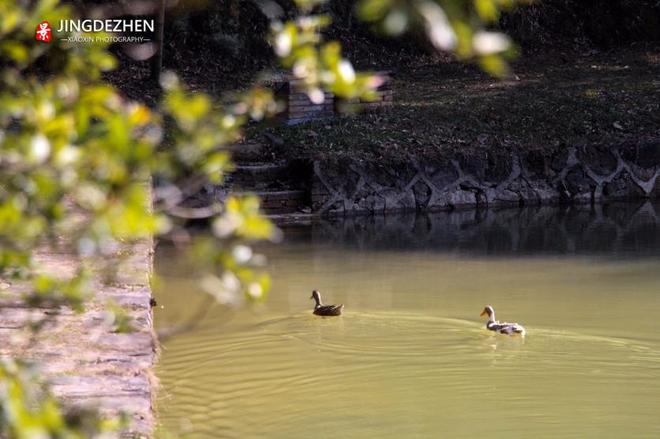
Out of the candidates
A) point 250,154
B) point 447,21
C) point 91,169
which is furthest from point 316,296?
point 447,21

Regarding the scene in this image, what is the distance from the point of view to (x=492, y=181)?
708 inches

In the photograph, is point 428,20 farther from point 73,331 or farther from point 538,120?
point 538,120

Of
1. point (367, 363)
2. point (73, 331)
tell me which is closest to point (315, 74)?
point (73, 331)

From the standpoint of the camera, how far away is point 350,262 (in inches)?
530

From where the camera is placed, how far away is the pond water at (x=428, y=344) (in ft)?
24.7

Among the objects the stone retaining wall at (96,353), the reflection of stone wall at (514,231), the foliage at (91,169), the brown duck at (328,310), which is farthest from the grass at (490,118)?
the foliage at (91,169)

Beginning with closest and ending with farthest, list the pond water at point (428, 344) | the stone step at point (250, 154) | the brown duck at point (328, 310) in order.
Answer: the pond water at point (428, 344), the brown duck at point (328, 310), the stone step at point (250, 154)

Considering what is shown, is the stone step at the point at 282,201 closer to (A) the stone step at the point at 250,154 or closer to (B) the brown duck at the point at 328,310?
(A) the stone step at the point at 250,154

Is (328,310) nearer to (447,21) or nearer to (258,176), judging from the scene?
(258,176)

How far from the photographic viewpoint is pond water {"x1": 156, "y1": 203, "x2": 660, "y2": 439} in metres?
7.53

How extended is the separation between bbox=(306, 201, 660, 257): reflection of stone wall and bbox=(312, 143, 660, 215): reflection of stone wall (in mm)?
367

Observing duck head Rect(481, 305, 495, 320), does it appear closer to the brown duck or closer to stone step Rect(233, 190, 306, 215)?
the brown duck

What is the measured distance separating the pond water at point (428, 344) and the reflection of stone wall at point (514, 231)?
71mm

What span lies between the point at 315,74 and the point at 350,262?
11032mm
